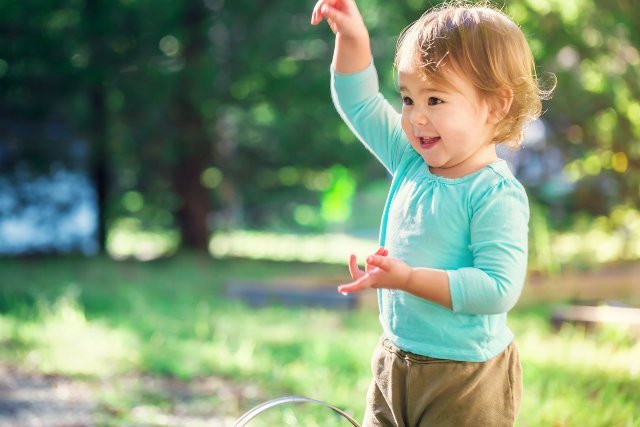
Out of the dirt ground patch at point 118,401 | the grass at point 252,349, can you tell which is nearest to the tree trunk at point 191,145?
the grass at point 252,349

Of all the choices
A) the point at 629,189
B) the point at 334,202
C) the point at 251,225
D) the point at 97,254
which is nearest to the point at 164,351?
the point at 629,189

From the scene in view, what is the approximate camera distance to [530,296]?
24.3 feet

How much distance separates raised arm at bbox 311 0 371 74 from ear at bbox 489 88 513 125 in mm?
342

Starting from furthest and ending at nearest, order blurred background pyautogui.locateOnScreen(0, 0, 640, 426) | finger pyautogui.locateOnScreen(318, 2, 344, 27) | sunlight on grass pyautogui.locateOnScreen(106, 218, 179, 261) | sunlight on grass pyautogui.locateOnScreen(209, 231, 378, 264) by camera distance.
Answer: sunlight on grass pyautogui.locateOnScreen(106, 218, 179, 261) → sunlight on grass pyautogui.locateOnScreen(209, 231, 378, 264) → blurred background pyautogui.locateOnScreen(0, 0, 640, 426) → finger pyautogui.locateOnScreen(318, 2, 344, 27)

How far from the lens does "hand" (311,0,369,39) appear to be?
2096 millimetres

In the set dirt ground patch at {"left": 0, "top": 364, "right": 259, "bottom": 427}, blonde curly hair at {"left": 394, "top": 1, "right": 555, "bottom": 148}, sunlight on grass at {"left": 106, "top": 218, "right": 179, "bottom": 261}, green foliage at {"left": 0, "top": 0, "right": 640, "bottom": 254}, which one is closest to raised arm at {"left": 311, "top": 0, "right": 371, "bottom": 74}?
blonde curly hair at {"left": 394, "top": 1, "right": 555, "bottom": 148}

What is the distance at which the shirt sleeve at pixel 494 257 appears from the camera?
177 centimetres

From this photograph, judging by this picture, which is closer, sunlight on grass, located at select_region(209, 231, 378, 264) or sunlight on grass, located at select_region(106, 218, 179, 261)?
sunlight on grass, located at select_region(209, 231, 378, 264)

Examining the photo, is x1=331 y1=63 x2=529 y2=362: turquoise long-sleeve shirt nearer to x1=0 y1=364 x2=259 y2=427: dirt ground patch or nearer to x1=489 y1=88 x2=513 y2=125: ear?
x1=489 y1=88 x2=513 y2=125: ear

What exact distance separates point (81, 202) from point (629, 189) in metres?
6.08

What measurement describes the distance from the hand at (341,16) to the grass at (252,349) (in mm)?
1581

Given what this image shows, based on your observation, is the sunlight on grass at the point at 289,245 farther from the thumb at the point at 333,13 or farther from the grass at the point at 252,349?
the thumb at the point at 333,13

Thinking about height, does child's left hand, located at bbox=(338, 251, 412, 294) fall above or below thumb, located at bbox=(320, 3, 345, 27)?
below

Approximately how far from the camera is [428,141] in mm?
1922
